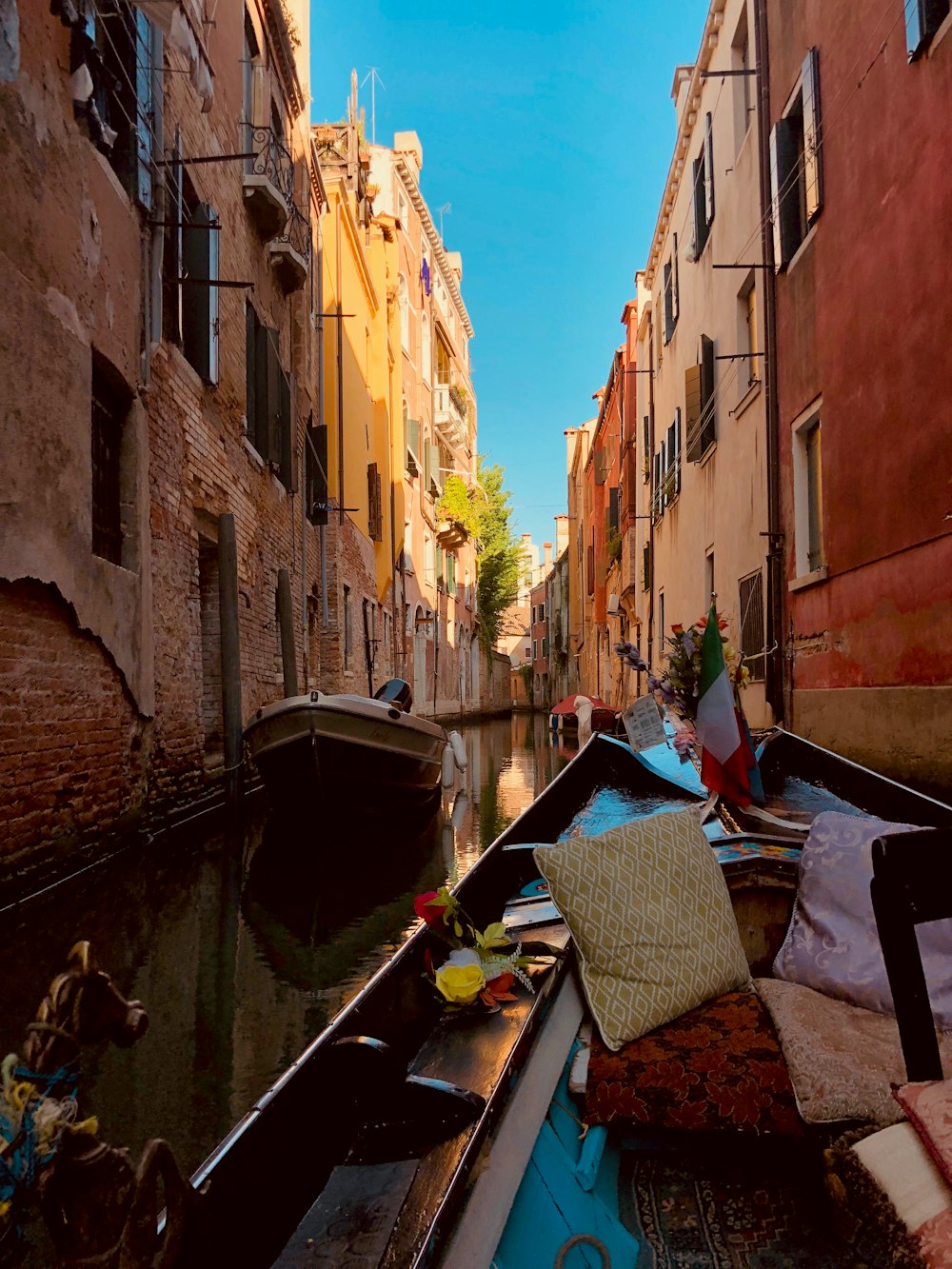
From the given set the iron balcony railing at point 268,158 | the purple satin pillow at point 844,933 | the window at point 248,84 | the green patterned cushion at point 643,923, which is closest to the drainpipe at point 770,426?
the iron balcony railing at point 268,158

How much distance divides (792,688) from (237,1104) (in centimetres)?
621

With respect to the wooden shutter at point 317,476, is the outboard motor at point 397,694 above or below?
below

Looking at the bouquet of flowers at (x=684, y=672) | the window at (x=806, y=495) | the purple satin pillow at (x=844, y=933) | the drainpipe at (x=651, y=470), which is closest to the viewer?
the purple satin pillow at (x=844, y=933)

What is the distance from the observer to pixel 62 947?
3.89 metres

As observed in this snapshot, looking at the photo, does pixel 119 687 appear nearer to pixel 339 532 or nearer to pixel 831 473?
pixel 831 473

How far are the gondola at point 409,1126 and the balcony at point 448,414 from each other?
24.3m

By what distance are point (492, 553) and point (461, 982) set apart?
31.1 meters

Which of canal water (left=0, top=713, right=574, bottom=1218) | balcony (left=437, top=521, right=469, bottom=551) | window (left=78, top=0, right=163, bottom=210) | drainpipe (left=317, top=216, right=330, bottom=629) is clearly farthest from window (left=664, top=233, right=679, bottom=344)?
balcony (left=437, top=521, right=469, bottom=551)

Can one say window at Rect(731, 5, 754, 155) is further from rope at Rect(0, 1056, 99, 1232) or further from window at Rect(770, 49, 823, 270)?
rope at Rect(0, 1056, 99, 1232)

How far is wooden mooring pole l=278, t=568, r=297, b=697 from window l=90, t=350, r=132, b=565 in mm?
3385

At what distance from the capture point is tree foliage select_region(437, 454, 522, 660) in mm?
32094

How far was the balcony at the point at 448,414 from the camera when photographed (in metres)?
26.0

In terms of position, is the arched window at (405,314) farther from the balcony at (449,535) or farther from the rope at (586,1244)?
the rope at (586,1244)

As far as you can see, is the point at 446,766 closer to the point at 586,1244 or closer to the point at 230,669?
the point at 230,669
